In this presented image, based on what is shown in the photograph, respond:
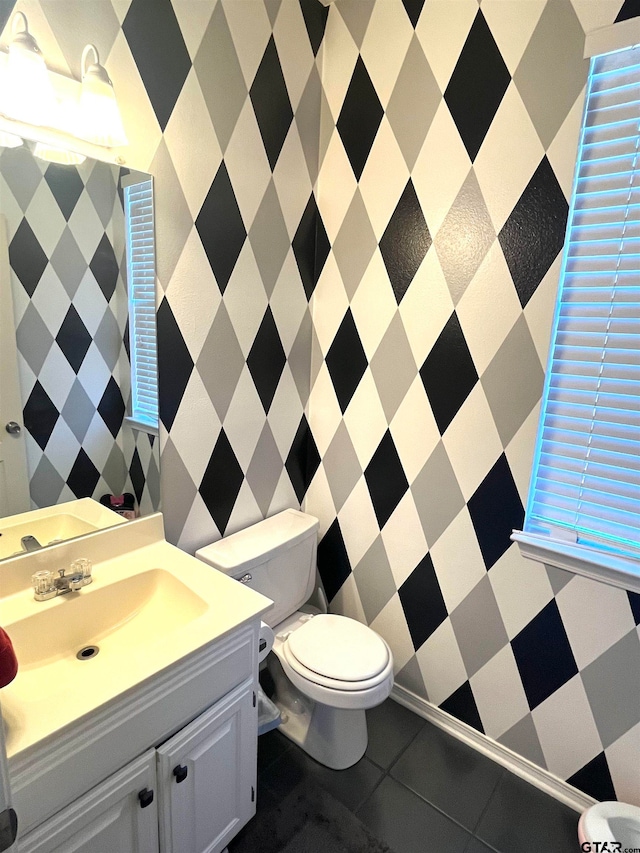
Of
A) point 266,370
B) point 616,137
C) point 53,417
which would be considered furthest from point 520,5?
point 53,417

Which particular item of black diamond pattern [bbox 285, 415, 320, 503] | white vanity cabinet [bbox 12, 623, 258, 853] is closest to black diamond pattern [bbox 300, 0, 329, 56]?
black diamond pattern [bbox 285, 415, 320, 503]

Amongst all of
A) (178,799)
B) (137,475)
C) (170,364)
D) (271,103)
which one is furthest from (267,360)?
(178,799)

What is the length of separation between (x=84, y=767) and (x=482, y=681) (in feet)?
4.40

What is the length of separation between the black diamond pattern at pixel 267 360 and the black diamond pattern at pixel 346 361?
8.3 inches

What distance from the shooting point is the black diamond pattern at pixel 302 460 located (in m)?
2.04

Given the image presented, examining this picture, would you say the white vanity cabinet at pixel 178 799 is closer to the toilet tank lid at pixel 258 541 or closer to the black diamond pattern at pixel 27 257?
the toilet tank lid at pixel 258 541

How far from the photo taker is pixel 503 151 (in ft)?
4.66

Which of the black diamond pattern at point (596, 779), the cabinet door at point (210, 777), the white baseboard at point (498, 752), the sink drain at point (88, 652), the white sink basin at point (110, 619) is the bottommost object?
the white baseboard at point (498, 752)

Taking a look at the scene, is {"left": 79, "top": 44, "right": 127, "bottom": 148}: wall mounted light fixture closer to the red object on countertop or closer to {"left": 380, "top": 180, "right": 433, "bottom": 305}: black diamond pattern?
{"left": 380, "top": 180, "right": 433, "bottom": 305}: black diamond pattern

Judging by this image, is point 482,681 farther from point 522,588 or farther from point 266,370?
point 266,370

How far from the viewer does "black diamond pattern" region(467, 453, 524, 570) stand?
1.54 metres

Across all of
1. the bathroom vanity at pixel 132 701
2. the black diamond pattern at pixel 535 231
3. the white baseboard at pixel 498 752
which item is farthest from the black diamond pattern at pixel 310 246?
the white baseboard at pixel 498 752

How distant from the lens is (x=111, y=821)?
38.5 inches

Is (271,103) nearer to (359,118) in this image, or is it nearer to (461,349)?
(359,118)
